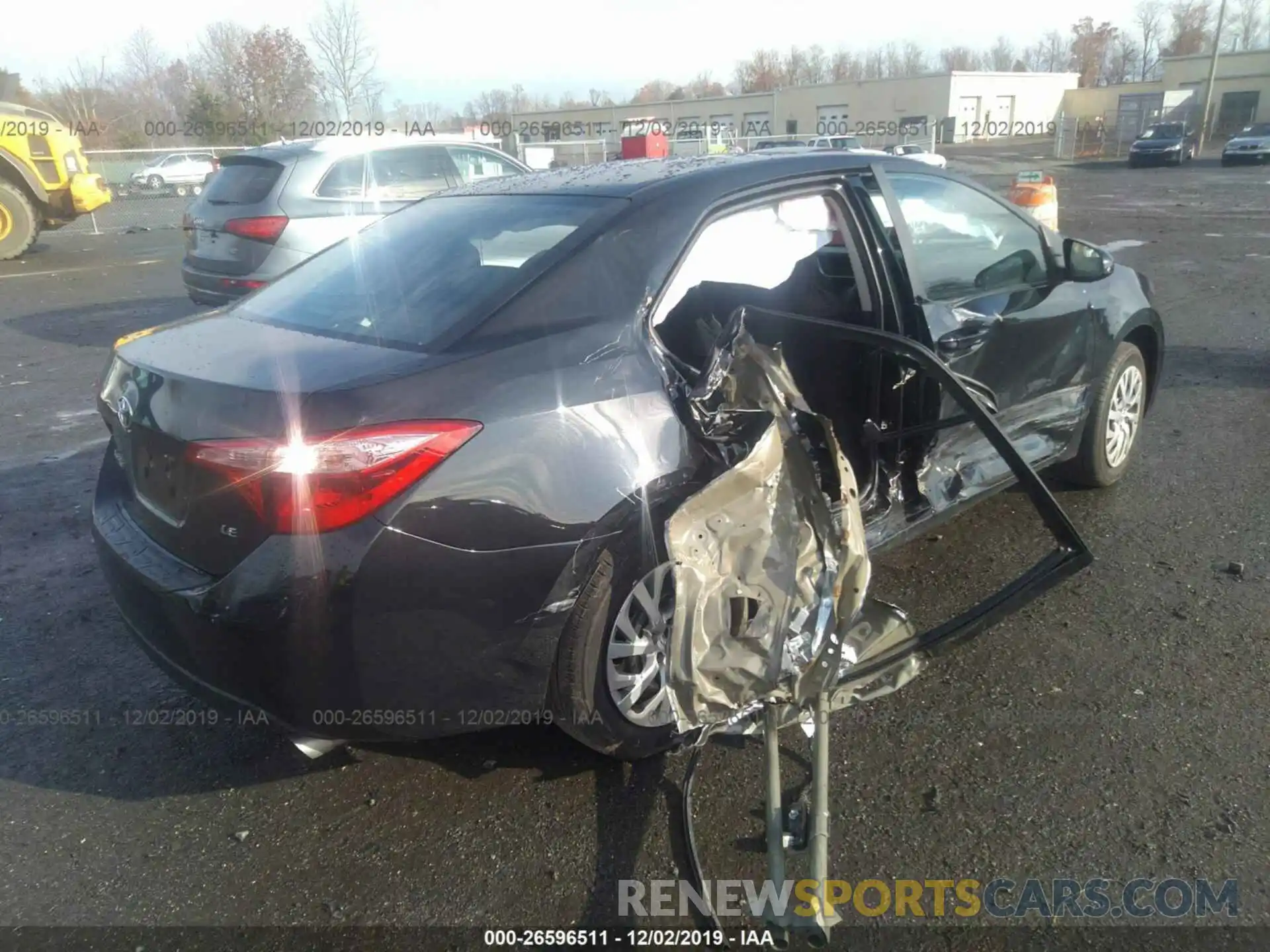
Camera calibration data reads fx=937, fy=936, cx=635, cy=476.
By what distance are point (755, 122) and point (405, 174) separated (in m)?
59.4

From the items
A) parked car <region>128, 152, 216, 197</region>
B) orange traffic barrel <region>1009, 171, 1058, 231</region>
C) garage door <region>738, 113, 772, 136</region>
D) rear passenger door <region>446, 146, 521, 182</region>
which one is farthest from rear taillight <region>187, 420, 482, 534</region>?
garage door <region>738, 113, 772, 136</region>

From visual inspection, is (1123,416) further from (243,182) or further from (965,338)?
(243,182)

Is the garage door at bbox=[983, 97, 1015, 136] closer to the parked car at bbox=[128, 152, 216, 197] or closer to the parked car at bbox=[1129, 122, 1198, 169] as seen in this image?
the parked car at bbox=[1129, 122, 1198, 169]

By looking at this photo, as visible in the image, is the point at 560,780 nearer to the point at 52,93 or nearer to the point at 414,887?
the point at 414,887

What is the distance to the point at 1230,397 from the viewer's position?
595 cm

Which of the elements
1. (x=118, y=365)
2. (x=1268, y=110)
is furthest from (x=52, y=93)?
(x=1268, y=110)

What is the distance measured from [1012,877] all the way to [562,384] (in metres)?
1.65

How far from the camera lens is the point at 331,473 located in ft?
7.00

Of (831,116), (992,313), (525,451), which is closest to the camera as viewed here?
(525,451)

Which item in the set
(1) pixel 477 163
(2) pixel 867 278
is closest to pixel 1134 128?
(1) pixel 477 163

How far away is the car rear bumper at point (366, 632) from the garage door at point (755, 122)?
201ft

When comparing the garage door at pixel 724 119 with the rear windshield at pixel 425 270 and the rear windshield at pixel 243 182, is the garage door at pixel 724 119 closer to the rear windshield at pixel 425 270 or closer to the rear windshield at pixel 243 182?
the rear windshield at pixel 243 182

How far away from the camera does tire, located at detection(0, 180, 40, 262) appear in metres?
13.8

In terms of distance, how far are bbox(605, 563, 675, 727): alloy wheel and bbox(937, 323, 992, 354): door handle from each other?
143cm
